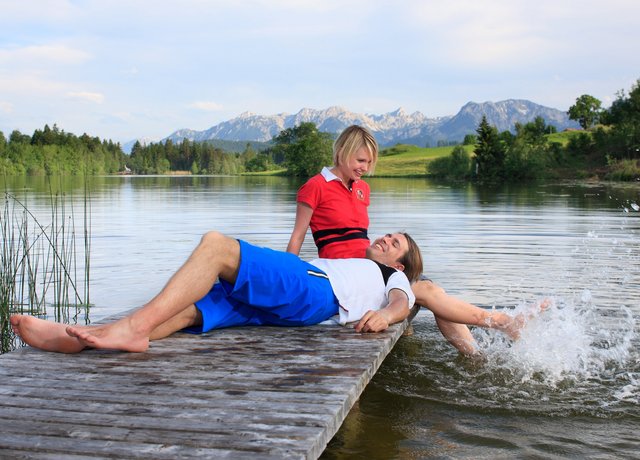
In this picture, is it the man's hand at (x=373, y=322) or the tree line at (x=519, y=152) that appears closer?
the man's hand at (x=373, y=322)

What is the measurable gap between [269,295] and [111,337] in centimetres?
101

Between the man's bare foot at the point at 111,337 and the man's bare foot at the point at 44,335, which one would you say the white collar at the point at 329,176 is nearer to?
the man's bare foot at the point at 111,337

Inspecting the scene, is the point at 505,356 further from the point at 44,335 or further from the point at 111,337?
the point at 44,335

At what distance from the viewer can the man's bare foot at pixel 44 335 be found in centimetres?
395

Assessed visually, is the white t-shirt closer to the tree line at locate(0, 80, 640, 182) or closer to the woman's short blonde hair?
the woman's short blonde hair

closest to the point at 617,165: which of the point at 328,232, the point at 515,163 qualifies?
the point at 515,163

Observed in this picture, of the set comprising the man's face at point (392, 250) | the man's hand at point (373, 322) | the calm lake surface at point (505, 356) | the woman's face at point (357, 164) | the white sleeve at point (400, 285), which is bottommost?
the calm lake surface at point (505, 356)

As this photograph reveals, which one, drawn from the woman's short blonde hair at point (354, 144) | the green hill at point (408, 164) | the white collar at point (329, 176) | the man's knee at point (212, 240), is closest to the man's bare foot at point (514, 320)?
the woman's short blonde hair at point (354, 144)

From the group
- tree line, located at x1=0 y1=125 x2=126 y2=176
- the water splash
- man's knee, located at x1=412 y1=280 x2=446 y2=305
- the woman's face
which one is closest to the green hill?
tree line, located at x1=0 y1=125 x2=126 y2=176

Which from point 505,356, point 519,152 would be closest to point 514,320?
point 505,356

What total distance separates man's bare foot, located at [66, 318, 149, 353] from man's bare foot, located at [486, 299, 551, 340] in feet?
8.56

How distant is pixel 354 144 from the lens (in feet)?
18.1

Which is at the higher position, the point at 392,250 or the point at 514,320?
the point at 392,250

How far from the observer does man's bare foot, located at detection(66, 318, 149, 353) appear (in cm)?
377
